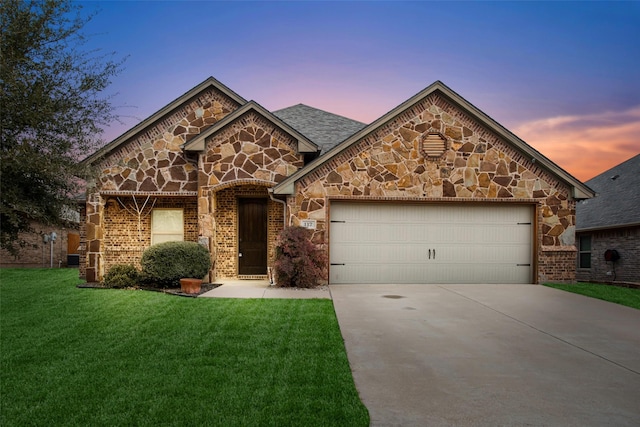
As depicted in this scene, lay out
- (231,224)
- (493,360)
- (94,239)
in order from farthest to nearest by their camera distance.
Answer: (231,224) < (94,239) < (493,360)

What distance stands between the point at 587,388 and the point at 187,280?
9167 millimetres

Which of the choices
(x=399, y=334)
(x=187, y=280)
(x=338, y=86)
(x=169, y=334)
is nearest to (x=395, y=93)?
(x=338, y=86)

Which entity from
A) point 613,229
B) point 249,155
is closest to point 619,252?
point 613,229

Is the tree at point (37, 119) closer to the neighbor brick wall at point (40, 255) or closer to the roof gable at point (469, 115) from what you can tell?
the roof gable at point (469, 115)

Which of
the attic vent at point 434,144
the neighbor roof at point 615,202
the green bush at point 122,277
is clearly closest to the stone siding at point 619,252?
the neighbor roof at point 615,202

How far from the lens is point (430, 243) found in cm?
1387

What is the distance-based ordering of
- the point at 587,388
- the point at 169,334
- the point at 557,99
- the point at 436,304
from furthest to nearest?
the point at 557,99 < the point at 436,304 < the point at 169,334 < the point at 587,388

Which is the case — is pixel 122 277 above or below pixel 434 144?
below

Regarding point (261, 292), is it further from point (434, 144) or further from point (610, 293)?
point (610, 293)

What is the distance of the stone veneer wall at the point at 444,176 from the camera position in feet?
43.7

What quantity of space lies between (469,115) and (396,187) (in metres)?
3.22

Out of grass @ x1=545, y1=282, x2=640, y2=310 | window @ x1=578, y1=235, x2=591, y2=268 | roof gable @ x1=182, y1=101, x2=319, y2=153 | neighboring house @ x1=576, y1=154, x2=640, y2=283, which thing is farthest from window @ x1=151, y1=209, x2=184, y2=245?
window @ x1=578, y1=235, x2=591, y2=268

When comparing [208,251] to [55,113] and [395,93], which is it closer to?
[55,113]

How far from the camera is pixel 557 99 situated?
16906mm
